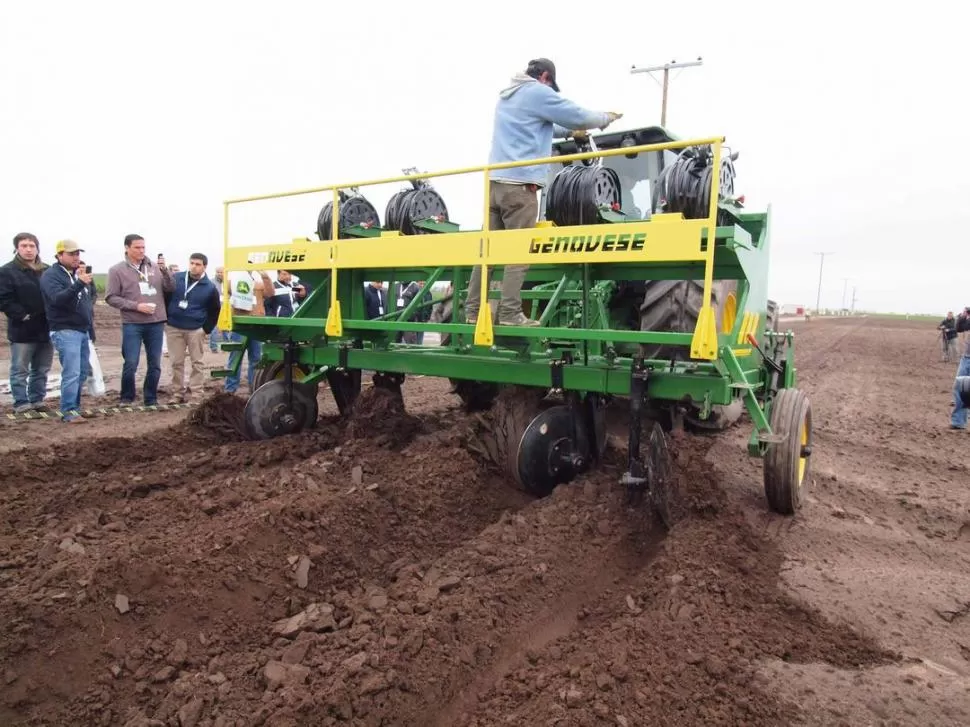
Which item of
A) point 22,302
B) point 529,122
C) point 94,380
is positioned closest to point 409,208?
point 529,122

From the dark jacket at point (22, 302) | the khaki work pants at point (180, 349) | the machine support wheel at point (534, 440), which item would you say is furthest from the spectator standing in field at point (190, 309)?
the machine support wheel at point (534, 440)

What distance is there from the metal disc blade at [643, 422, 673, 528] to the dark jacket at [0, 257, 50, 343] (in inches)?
256

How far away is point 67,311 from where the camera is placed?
7.48 m

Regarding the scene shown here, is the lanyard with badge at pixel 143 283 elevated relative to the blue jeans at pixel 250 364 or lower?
elevated

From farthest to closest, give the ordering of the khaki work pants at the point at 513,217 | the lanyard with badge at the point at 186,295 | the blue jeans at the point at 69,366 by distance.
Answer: the lanyard with badge at the point at 186,295 → the blue jeans at the point at 69,366 → the khaki work pants at the point at 513,217

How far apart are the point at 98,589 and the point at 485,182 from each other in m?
3.03

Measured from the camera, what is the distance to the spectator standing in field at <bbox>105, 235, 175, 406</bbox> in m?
8.16

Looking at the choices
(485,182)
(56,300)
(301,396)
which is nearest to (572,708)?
(485,182)

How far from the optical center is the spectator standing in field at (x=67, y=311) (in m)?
7.35

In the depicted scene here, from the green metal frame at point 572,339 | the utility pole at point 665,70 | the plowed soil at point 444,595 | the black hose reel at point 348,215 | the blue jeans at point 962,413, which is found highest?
the utility pole at point 665,70

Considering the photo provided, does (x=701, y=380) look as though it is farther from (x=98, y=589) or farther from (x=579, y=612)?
(x=98, y=589)

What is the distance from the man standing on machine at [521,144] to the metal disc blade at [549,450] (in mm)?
702

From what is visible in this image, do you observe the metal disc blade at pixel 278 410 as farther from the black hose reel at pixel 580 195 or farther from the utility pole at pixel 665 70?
the utility pole at pixel 665 70

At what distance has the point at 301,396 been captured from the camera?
247 inches
